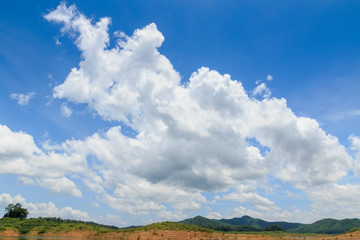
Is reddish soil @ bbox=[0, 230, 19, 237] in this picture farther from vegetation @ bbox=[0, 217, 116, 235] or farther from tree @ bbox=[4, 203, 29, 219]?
tree @ bbox=[4, 203, 29, 219]

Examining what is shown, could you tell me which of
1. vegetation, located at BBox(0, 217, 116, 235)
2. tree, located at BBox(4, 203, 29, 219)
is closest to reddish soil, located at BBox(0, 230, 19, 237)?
vegetation, located at BBox(0, 217, 116, 235)

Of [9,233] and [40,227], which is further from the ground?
[40,227]

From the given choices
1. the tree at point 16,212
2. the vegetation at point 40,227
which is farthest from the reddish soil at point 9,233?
the tree at point 16,212

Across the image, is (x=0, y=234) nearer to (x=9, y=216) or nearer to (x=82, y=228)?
(x=82, y=228)

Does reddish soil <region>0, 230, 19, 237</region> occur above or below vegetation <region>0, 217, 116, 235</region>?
below

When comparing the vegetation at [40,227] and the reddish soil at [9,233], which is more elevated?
the vegetation at [40,227]

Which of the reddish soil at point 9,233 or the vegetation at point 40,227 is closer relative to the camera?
the reddish soil at point 9,233

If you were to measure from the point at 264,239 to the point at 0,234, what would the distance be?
124238 mm

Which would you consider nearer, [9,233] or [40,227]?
[9,233]

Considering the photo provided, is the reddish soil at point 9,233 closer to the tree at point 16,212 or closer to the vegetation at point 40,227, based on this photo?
the vegetation at point 40,227

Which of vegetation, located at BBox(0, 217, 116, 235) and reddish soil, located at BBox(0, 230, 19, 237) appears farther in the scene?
vegetation, located at BBox(0, 217, 116, 235)

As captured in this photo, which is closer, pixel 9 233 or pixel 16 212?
pixel 9 233

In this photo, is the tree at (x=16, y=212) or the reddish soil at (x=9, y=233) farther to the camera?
the tree at (x=16, y=212)

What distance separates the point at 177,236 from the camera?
116 metres
